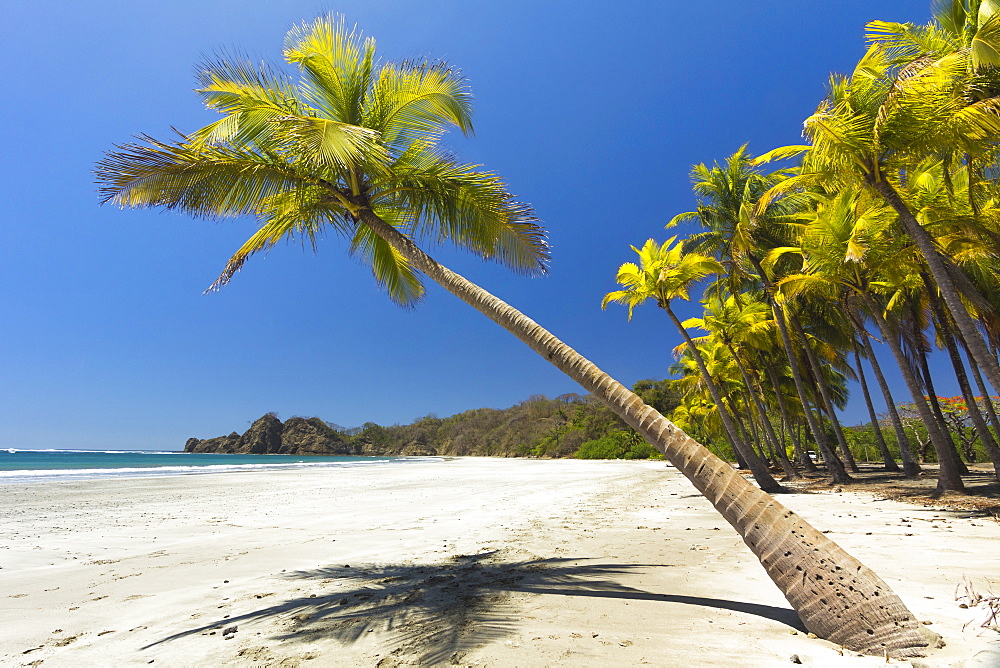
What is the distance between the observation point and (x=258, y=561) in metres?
5.83

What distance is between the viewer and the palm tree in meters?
13.1

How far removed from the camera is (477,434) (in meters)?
92.6

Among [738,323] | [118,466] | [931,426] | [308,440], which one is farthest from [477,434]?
[931,426]

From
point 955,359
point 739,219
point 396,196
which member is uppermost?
point 739,219

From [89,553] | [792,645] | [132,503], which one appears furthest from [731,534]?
[132,503]

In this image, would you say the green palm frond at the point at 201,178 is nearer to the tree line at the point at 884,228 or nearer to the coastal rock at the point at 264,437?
the tree line at the point at 884,228

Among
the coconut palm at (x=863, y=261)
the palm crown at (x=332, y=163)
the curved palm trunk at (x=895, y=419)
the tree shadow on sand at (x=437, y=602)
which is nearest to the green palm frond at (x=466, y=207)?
the palm crown at (x=332, y=163)

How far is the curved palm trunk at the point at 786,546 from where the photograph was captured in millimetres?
2750

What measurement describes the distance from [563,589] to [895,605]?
2359 millimetres

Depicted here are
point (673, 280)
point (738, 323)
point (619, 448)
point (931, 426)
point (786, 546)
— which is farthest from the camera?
point (619, 448)

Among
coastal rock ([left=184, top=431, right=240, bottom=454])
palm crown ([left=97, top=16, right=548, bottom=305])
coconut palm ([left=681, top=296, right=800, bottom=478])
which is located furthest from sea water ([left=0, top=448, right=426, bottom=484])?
coastal rock ([left=184, top=431, right=240, bottom=454])

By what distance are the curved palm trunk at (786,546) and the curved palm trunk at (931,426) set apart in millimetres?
8986

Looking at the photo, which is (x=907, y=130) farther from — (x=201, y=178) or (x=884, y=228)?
(x=201, y=178)

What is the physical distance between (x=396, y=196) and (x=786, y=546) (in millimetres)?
5898
